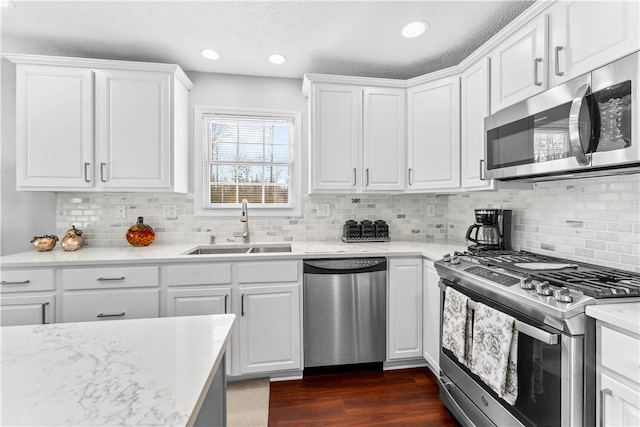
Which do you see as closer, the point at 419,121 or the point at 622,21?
the point at 622,21

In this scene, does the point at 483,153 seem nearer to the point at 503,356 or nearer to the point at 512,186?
the point at 512,186

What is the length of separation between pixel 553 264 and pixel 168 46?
308cm

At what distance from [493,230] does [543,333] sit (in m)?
1.20

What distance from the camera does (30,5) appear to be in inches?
78.3

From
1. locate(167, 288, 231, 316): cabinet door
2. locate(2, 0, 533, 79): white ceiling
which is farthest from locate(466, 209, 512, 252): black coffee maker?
locate(167, 288, 231, 316): cabinet door

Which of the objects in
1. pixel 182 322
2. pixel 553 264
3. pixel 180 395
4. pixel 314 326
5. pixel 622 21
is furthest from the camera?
Result: pixel 314 326

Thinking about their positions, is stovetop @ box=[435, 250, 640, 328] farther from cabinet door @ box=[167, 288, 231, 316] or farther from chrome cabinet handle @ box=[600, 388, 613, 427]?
cabinet door @ box=[167, 288, 231, 316]

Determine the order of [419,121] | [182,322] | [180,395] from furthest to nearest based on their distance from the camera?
Answer: [419,121]
[182,322]
[180,395]

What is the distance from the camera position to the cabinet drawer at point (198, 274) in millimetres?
2223

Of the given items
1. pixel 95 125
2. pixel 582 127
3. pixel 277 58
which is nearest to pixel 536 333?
pixel 582 127

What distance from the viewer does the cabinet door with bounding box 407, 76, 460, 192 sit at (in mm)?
2525

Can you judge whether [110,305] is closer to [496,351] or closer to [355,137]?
[355,137]

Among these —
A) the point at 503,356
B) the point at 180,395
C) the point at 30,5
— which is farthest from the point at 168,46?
the point at 503,356

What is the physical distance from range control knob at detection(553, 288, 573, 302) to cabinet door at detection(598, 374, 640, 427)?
27 cm
